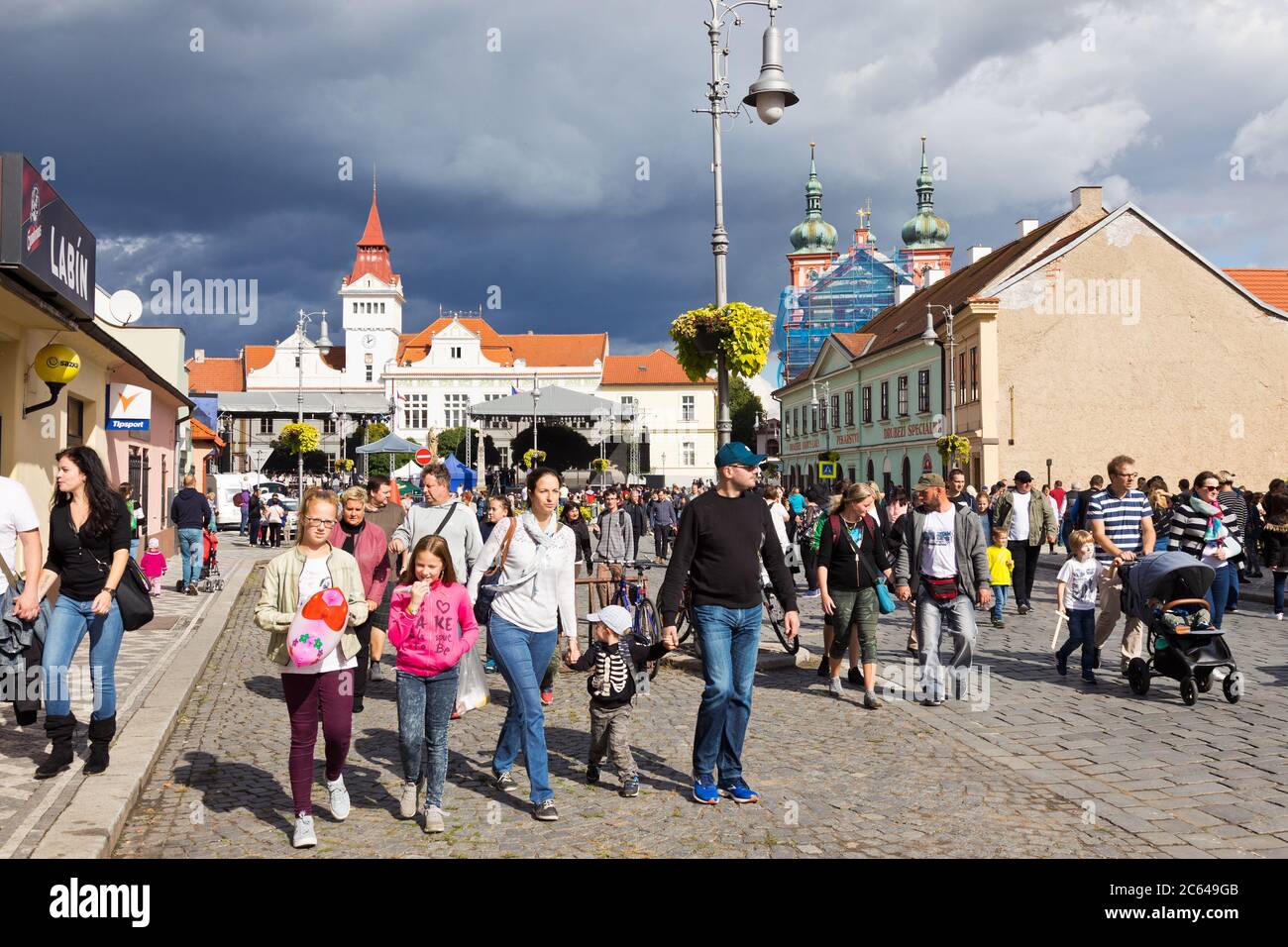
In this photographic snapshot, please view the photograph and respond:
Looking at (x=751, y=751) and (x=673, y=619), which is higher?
(x=673, y=619)

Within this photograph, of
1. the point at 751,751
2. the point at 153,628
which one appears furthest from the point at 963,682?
the point at 153,628

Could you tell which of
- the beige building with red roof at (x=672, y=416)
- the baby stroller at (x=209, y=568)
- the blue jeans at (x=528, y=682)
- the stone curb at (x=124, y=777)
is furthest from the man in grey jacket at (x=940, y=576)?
the beige building with red roof at (x=672, y=416)

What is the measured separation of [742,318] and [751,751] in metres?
4.81

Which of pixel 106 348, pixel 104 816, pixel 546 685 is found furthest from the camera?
pixel 106 348

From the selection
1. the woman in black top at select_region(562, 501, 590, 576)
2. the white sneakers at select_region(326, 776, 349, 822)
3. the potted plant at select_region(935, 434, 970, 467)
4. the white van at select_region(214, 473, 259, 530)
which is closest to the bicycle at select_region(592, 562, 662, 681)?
the woman in black top at select_region(562, 501, 590, 576)

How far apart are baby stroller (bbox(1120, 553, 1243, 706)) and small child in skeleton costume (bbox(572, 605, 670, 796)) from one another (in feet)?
14.5

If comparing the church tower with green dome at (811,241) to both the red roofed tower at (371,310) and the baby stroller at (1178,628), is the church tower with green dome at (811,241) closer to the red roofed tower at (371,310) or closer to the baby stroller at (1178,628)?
the red roofed tower at (371,310)

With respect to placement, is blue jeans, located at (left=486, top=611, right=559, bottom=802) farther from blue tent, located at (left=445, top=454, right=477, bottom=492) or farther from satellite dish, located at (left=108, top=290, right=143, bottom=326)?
blue tent, located at (left=445, top=454, right=477, bottom=492)

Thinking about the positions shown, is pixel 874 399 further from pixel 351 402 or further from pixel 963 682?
pixel 351 402

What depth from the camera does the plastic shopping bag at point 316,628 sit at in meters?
5.02

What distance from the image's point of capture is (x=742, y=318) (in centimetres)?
1040

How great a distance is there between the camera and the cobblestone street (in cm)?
500

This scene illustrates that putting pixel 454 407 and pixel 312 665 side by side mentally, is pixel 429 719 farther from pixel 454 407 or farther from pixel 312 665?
pixel 454 407
